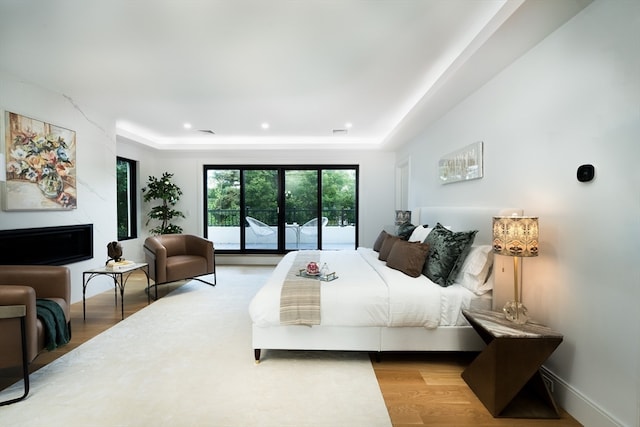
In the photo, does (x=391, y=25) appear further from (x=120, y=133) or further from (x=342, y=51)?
(x=120, y=133)

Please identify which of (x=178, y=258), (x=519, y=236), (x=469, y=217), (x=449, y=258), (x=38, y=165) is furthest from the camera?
(x=178, y=258)

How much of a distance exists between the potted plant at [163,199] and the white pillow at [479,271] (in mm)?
5325

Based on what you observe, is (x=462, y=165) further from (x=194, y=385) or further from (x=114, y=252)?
(x=114, y=252)

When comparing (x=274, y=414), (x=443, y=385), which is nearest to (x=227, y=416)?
(x=274, y=414)

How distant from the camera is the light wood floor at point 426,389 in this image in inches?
66.1

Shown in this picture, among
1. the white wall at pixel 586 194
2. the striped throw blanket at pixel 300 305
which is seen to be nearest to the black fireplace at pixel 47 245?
the striped throw blanket at pixel 300 305

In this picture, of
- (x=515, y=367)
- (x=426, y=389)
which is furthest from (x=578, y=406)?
(x=426, y=389)

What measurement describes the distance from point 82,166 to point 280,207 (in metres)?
3.34

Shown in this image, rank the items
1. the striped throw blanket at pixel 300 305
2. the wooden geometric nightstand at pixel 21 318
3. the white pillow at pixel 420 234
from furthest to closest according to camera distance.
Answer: the white pillow at pixel 420 234 < the striped throw blanket at pixel 300 305 < the wooden geometric nightstand at pixel 21 318

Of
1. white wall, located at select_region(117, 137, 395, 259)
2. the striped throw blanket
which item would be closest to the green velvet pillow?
the striped throw blanket

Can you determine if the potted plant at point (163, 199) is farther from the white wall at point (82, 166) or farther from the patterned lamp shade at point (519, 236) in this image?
the patterned lamp shade at point (519, 236)

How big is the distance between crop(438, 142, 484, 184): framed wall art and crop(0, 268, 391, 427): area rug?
205 centimetres

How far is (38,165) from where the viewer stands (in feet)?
10.8

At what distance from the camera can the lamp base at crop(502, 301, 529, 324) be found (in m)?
1.86
